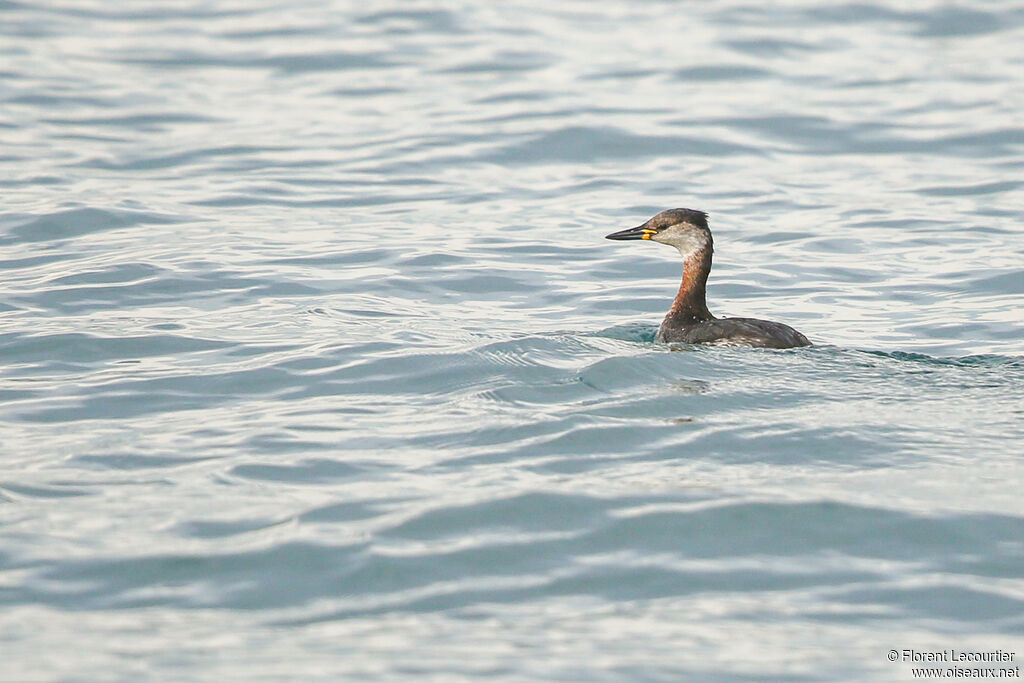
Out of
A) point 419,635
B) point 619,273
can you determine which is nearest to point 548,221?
point 619,273

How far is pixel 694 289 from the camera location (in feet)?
36.4

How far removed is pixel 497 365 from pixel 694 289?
207cm

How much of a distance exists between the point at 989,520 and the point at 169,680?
12.4ft

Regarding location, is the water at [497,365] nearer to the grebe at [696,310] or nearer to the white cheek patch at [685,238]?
the grebe at [696,310]

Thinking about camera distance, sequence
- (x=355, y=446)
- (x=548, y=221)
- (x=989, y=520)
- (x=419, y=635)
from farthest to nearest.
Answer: (x=548, y=221), (x=355, y=446), (x=989, y=520), (x=419, y=635)

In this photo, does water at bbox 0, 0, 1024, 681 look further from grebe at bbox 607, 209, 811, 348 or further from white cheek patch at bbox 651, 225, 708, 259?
white cheek patch at bbox 651, 225, 708, 259

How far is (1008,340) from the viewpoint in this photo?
1088 cm

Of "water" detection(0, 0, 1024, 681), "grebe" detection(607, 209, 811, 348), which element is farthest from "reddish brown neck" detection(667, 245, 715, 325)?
"water" detection(0, 0, 1024, 681)

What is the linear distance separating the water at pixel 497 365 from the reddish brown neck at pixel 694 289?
13.3 inches

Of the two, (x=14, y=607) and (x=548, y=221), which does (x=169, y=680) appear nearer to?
(x=14, y=607)

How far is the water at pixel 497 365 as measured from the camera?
630cm

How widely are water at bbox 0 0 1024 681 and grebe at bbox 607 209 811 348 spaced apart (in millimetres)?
214

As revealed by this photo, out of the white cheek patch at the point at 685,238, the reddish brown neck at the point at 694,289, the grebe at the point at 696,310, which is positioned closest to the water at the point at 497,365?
the grebe at the point at 696,310

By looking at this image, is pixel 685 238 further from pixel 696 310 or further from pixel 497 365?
pixel 497 365
